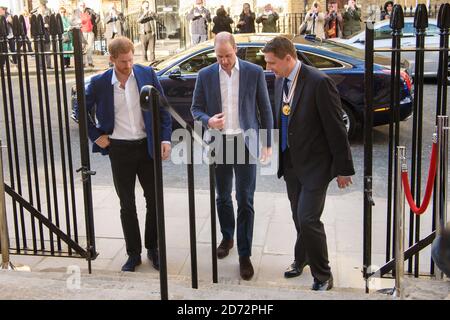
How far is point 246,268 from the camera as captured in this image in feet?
15.6

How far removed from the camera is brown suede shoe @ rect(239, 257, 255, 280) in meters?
4.71

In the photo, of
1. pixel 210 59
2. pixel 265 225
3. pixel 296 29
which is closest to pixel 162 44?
pixel 296 29

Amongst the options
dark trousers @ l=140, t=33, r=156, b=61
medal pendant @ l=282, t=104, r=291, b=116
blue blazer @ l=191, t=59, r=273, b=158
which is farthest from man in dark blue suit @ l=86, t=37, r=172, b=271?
dark trousers @ l=140, t=33, r=156, b=61

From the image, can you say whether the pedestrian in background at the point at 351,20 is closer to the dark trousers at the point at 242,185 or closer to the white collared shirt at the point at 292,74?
the dark trousers at the point at 242,185

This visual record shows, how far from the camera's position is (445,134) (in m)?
3.87

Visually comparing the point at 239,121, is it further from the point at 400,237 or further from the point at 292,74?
the point at 400,237

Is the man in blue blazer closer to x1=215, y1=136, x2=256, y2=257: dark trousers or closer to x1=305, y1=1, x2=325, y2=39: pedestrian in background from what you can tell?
x1=215, y1=136, x2=256, y2=257: dark trousers

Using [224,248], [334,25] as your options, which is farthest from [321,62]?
[334,25]

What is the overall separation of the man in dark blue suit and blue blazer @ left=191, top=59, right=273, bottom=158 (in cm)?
34

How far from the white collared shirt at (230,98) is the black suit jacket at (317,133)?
0.68 metres

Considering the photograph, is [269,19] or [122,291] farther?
[269,19]

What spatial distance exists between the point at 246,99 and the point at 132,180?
112cm

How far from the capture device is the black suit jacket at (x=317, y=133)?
4121 mm

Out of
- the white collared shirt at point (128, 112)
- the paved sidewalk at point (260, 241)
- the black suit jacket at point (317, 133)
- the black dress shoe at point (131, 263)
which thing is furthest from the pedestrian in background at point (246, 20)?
the black suit jacket at point (317, 133)
